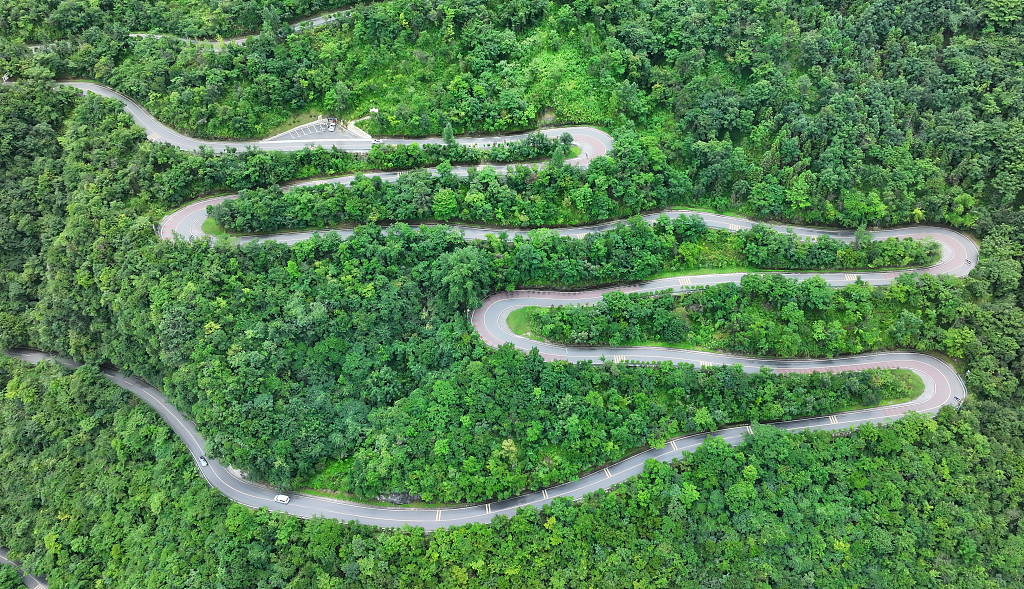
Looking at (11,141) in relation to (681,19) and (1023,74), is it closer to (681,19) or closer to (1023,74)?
(681,19)

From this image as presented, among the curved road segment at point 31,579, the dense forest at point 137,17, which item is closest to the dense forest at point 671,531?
the curved road segment at point 31,579

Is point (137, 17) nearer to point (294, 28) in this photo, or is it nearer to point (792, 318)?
point (294, 28)

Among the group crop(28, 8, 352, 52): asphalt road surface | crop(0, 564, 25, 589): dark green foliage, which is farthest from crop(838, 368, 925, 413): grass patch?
crop(0, 564, 25, 589): dark green foliage

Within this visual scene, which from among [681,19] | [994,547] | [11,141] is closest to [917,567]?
[994,547]

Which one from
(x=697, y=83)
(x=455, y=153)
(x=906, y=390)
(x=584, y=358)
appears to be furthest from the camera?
(x=697, y=83)

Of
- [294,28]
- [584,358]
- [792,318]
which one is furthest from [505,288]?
[294,28]

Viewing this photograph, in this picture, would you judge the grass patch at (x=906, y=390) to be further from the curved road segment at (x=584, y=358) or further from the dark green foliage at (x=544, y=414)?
the curved road segment at (x=584, y=358)
